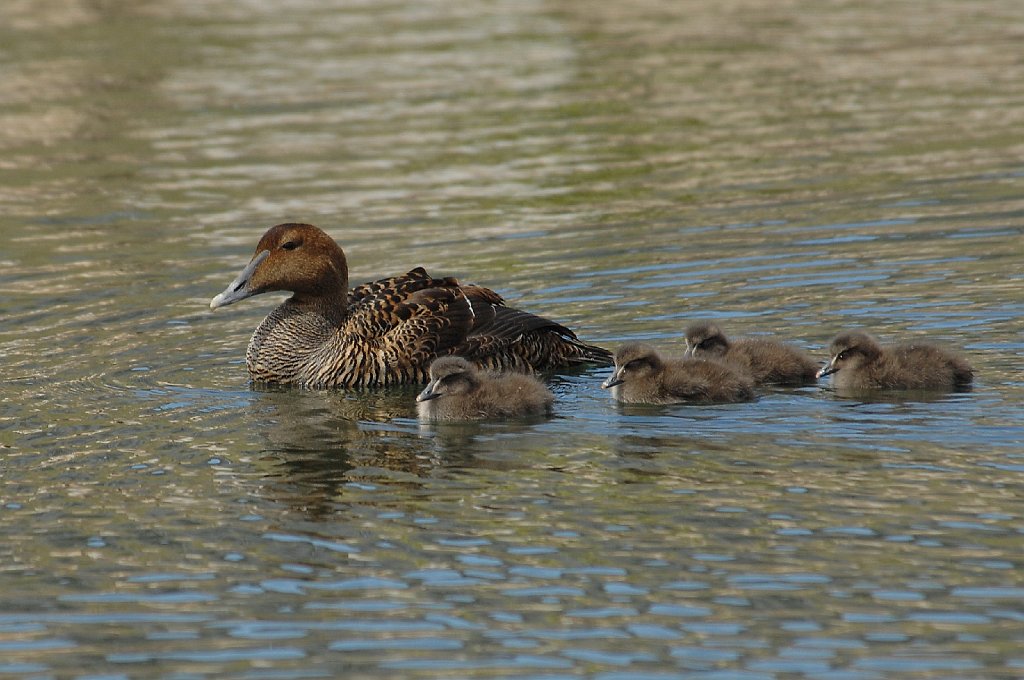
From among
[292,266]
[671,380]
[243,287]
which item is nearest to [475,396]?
[671,380]

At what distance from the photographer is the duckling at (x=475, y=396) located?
9.39 m

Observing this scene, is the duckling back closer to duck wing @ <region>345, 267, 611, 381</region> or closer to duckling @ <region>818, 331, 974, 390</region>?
duckling @ <region>818, 331, 974, 390</region>

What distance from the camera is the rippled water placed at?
21.0ft

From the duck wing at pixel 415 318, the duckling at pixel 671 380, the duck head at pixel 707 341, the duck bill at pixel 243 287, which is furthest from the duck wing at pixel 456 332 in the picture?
the duckling at pixel 671 380

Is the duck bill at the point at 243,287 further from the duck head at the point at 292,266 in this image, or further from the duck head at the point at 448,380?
the duck head at the point at 448,380

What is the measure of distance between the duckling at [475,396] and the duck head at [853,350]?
160cm

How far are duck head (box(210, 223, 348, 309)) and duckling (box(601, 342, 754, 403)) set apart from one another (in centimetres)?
245

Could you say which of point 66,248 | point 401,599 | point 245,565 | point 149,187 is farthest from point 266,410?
point 149,187

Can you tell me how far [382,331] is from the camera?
10.7 meters

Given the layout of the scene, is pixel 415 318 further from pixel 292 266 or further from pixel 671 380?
pixel 671 380

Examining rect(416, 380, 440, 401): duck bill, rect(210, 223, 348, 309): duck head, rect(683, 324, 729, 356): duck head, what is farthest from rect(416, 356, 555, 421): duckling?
rect(210, 223, 348, 309): duck head

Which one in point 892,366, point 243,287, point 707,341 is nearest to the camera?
point 892,366

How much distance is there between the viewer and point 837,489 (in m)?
7.70

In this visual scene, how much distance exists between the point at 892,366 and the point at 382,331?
317cm
